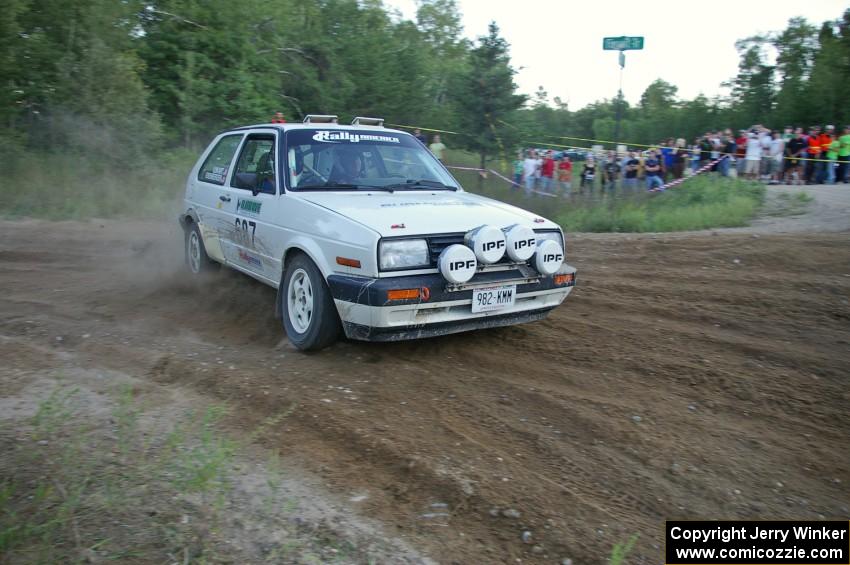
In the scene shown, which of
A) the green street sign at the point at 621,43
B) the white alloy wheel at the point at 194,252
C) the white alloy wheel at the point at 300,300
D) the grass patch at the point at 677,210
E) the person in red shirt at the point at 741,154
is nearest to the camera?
the white alloy wheel at the point at 300,300

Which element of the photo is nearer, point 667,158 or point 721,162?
point 721,162

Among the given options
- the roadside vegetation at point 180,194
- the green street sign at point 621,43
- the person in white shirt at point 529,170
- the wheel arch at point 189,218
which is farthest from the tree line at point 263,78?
the wheel arch at point 189,218

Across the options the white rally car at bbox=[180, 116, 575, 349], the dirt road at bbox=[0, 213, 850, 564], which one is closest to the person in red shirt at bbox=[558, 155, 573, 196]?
the dirt road at bbox=[0, 213, 850, 564]

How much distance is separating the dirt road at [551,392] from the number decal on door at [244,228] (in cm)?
69

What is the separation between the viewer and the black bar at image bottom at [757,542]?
2928mm

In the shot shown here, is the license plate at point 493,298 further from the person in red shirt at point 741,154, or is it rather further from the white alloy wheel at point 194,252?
the person in red shirt at point 741,154

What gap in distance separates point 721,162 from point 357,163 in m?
13.0

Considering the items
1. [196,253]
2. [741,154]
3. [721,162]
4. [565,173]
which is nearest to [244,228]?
[196,253]

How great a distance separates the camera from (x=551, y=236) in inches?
208

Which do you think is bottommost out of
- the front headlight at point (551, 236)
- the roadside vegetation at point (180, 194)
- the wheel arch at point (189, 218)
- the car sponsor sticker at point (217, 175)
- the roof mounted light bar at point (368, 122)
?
the roadside vegetation at point (180, 194)

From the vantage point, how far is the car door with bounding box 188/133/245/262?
6699 millimetres

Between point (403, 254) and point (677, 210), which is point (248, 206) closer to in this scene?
point (403, 254)

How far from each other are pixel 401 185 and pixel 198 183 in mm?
2707

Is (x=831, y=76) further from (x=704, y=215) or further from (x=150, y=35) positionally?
(x=150, y=35)
